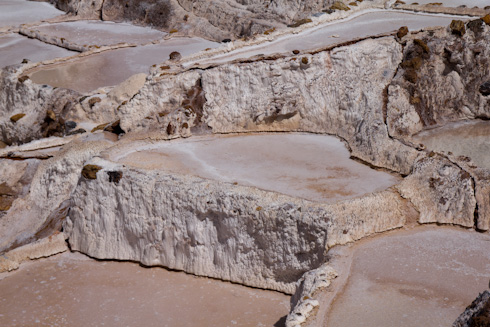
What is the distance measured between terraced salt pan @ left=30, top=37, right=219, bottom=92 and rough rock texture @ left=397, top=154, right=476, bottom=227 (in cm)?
1697

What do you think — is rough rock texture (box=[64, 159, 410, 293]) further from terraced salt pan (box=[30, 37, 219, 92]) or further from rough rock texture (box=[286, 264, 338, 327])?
terraced salt pan (box=[30, 37, 219, 92])

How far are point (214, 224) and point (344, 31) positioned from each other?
36.0 ft

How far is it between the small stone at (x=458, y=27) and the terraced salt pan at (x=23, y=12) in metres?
30.3

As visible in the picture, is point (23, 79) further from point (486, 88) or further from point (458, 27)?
point (486, 88)

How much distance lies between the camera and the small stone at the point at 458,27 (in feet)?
76.4

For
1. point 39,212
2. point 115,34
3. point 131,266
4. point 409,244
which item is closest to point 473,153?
point 409,244

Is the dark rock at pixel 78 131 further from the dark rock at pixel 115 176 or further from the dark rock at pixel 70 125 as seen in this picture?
the dark rock at pixel 115 176

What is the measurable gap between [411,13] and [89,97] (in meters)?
13.6

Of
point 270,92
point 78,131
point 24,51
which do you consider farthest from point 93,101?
point 24,51

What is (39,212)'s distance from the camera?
73.6 feet

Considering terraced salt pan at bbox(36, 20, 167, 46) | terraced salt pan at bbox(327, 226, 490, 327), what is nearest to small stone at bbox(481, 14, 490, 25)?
terraced salt pan at bbox(327, 226, 490, 327)

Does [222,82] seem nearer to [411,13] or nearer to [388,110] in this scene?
[388,110]

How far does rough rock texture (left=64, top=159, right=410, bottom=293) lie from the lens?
1727 centimetres

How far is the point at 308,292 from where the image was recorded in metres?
14.9
